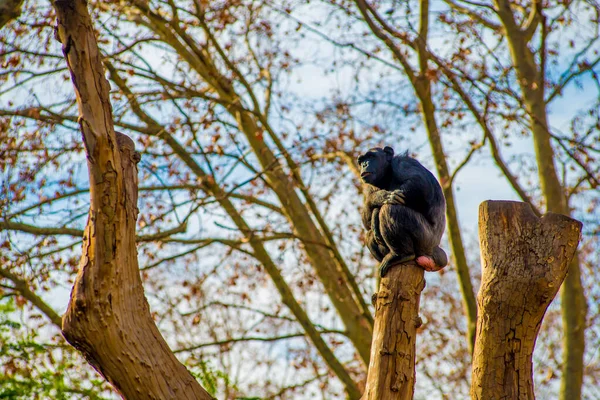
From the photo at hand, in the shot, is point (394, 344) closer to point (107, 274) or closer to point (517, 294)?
point (517, 294)

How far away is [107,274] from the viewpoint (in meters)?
4.16

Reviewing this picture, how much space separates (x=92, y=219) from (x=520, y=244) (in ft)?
8.85

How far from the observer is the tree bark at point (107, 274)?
4.11m

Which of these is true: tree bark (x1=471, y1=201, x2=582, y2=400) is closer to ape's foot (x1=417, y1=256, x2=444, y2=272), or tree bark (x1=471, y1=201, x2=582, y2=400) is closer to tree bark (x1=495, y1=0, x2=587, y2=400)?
ape's foot (x1=417, y1=256, x2=444, y2=272)

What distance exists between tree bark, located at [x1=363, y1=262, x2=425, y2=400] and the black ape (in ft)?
1.42

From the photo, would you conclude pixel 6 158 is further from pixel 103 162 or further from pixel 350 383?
pixel 350 383

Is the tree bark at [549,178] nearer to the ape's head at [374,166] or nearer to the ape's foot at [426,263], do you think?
the ape's head at [374,166]

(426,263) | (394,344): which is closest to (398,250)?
(426,263)

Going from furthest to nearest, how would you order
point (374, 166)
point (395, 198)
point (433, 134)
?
1. point (433, 134)
2. point (374, 166)
3. point (395, 198)

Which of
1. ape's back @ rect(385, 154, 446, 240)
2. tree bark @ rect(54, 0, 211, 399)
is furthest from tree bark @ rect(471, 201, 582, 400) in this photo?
tree bark @ rect(54, 0, 211, 399)

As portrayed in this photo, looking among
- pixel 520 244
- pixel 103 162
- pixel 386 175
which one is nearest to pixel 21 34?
pixel 103 162

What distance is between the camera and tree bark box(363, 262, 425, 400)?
4051 mm

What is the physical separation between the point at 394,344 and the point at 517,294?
2.71 feet

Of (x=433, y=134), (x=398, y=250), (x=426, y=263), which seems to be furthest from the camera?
(x=433, y=134)
